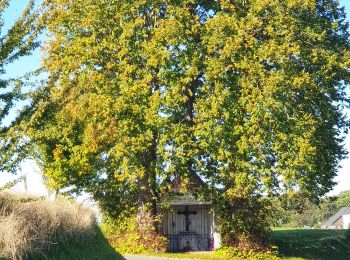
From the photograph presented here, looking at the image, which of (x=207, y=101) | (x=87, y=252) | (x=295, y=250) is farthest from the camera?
(x=295, y=250)

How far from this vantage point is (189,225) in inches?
1451

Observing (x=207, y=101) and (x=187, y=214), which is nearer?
(x=207, y=101)

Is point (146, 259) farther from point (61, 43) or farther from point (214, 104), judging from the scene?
point (61, 43)

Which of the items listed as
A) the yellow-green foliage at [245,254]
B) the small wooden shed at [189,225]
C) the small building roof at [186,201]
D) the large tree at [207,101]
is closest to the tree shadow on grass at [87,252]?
the large tree at [207,101]

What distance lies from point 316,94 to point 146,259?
1316 centimetres

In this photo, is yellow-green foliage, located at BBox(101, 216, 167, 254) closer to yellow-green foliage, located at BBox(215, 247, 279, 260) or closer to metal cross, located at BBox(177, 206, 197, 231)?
yellow-green foliage, located at BBox(215, 247, 279, 260)

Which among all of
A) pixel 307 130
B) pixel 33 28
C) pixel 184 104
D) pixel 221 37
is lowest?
pixel 33 28

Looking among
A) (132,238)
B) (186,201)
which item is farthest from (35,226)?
(186,201)

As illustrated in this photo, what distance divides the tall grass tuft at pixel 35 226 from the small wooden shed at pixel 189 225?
85.5ft

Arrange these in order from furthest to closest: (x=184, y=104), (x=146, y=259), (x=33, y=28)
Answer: (x=184, y=104)
(x=146, y=259)
(x=33, y=28)

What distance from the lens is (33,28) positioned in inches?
296

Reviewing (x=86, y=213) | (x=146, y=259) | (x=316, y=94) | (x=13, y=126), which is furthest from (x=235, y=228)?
(x=13, y=126)

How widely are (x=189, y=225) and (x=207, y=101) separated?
1119 centimetres

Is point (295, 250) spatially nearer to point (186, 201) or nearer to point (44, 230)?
point (186, 201)
